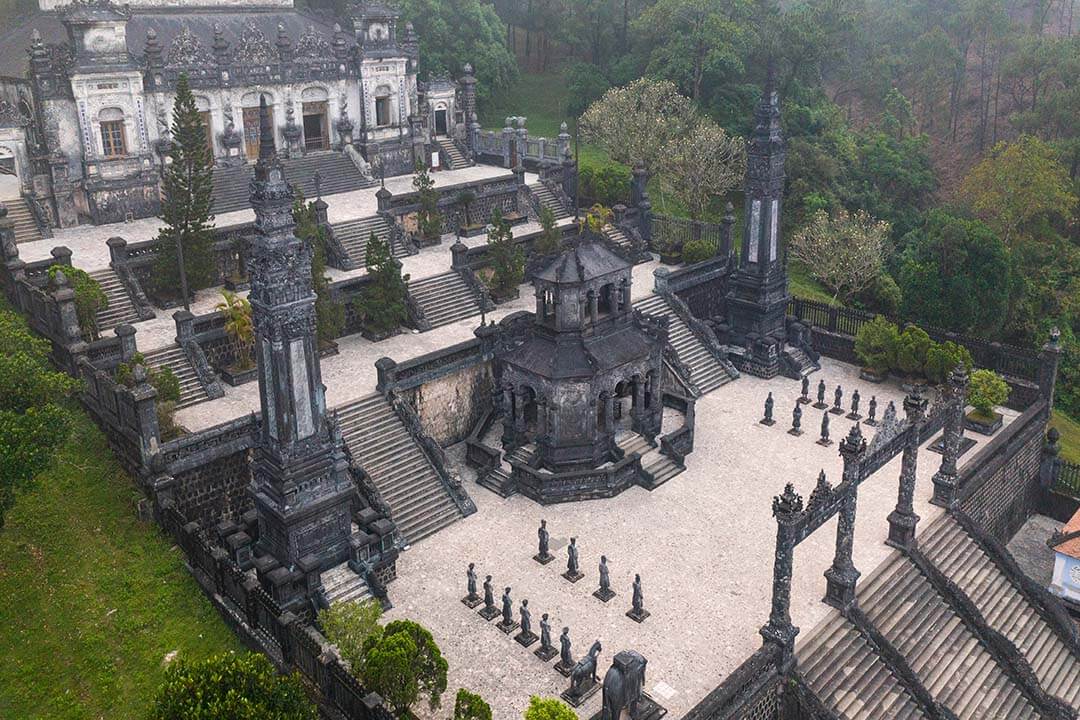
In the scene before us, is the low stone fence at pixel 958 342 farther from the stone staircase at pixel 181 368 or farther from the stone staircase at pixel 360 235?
the stone staircase at pixel 181 368

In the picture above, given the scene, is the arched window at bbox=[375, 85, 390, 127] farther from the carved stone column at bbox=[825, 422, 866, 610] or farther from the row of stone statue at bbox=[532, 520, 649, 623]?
the carved stone column at bbox=[825, 422, 866, 610]

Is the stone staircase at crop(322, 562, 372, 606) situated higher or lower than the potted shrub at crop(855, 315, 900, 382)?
Result: lower

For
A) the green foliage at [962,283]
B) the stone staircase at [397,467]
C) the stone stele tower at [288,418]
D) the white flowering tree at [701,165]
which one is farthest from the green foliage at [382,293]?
the green foliage at [962,283]

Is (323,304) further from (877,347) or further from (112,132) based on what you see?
(877,347)

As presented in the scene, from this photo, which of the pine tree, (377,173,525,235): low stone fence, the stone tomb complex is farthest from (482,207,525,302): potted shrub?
the pine tree

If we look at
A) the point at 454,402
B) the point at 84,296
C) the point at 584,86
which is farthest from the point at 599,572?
the point at 584,86

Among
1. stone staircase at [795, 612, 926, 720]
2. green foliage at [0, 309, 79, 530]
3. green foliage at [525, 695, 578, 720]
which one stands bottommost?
stone staircase at [795, 612, 926, 720]
